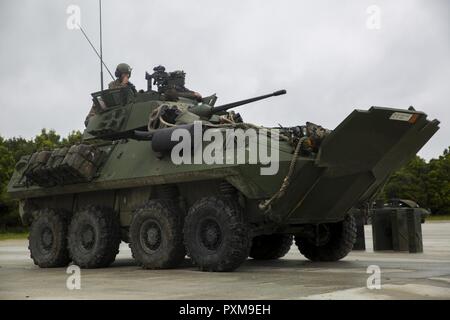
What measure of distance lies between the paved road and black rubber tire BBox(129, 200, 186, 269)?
1.00 ft

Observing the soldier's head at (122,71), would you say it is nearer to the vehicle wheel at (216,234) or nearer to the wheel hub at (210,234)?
the vehicle wheel at (216,234)

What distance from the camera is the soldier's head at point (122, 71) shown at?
15156 millimetres

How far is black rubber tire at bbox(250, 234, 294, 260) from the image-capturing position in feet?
46.3

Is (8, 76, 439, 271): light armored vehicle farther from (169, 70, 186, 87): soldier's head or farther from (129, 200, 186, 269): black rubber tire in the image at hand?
(169, 70, 186, 87): soldier's head

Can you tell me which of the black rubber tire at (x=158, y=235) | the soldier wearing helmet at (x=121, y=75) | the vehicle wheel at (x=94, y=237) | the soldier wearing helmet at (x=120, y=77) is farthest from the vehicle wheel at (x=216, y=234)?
the soldier wearing helmet at (x=121, y=75)

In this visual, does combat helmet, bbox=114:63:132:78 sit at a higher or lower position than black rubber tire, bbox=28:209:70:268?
higher

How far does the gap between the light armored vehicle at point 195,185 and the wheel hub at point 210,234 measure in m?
0.02

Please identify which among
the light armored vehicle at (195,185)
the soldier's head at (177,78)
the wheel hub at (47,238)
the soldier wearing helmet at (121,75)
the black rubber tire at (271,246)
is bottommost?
the black rubber tire at (271,246)

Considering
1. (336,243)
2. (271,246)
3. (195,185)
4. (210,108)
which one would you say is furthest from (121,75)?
(336,243)

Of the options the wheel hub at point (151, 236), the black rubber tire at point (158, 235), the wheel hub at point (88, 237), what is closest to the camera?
the black rubber tire at point (158, 235)

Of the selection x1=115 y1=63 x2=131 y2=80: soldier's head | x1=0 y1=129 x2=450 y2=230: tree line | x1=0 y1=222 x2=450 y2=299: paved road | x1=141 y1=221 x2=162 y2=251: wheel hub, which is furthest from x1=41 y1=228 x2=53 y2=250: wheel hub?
x1=0 y1=129 x2=450 y2=230: tree line

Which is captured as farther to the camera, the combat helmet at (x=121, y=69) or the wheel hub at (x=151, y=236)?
the combat helmet at (x=121, y=69)

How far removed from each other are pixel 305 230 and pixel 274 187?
2.31 metres
